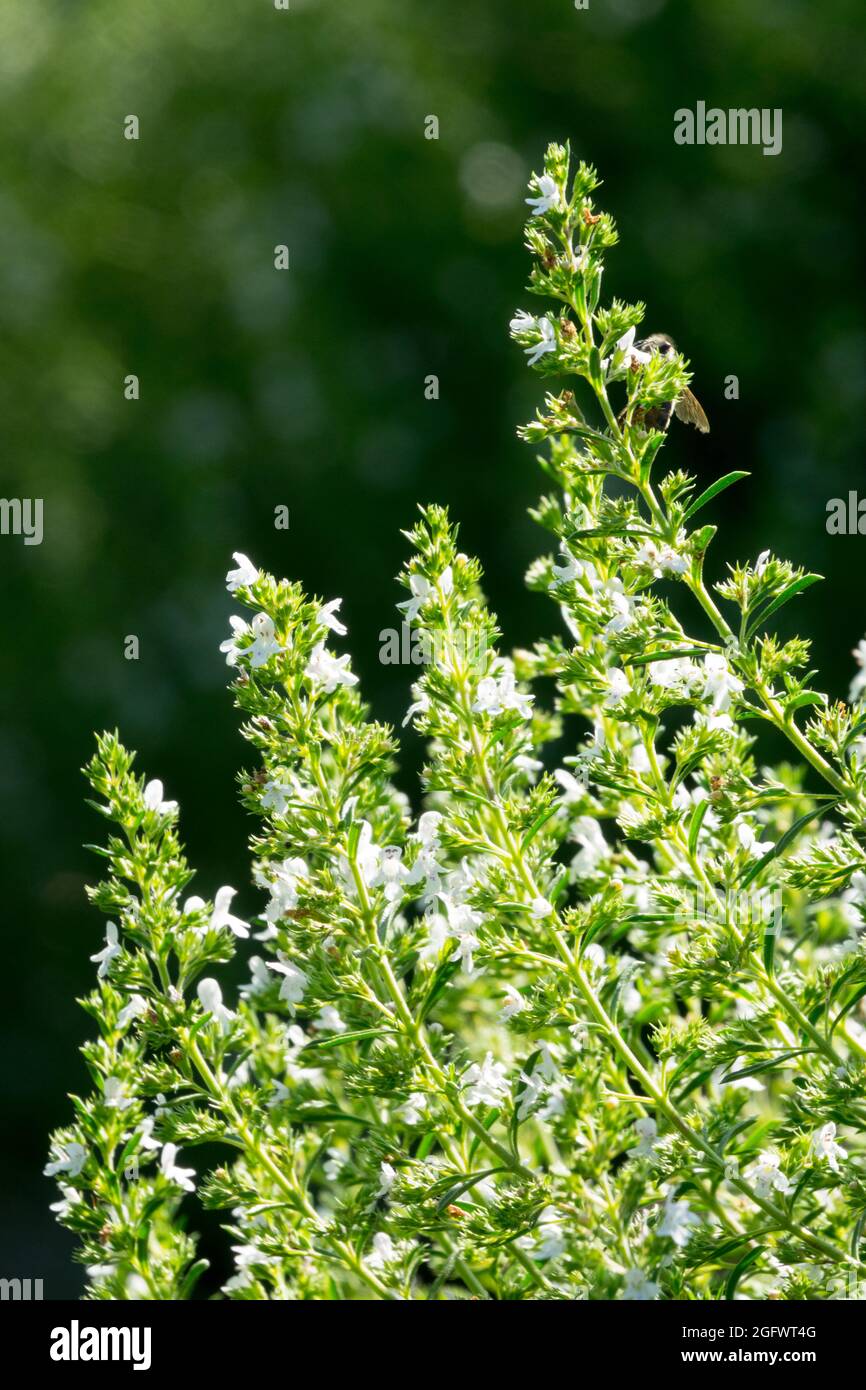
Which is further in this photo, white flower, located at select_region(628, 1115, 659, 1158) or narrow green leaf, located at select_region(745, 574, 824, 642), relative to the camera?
white flower, located at select_region(628, 1115, 659, 1158)

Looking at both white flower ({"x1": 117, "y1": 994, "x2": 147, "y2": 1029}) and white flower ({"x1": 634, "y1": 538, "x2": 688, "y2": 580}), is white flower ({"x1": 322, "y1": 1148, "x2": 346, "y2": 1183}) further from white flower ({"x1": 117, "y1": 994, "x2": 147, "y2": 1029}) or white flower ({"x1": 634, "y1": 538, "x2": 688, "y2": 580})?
white flower ({"x1": 634, "y1": 538, "x2": 688, "y2": 580})

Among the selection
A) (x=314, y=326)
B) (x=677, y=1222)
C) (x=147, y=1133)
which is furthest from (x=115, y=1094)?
(x=314, y=326)

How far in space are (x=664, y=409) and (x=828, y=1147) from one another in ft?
3.06

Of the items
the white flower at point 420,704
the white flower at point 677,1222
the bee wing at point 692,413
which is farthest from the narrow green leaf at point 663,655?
the bee wing at point 692,413

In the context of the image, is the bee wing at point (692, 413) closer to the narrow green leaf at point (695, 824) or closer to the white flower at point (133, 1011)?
the narrow green leaf at point (695, 824)

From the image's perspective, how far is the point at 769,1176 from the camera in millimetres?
1478

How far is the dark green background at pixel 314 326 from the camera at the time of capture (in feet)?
20.0

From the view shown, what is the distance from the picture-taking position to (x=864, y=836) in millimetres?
1514

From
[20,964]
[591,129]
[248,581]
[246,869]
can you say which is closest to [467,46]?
A: [591,129]

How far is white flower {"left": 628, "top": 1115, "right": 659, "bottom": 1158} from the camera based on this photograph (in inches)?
62.3

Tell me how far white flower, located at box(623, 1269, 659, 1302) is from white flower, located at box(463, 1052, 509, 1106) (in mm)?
212

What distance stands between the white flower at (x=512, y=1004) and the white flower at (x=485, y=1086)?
0.05 metres

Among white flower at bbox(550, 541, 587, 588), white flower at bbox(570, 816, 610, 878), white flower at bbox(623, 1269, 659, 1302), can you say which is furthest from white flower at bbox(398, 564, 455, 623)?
white flower at bbox(623, 1269, 659, 1302)

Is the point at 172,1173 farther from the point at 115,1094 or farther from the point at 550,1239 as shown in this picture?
the point at 550,1239
